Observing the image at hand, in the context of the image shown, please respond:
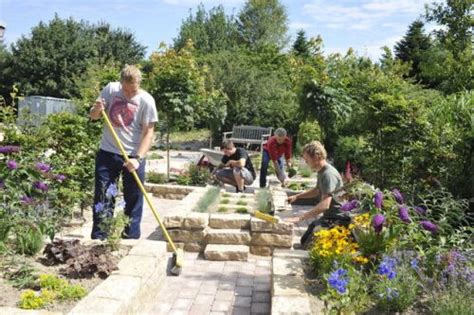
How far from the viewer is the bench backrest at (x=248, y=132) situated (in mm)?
17547

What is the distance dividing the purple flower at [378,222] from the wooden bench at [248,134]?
1363 centimetres

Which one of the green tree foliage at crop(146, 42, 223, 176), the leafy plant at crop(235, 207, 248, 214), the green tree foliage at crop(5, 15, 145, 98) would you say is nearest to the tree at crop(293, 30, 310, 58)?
the green tree foliage at crop(5, 15, 145, 98)

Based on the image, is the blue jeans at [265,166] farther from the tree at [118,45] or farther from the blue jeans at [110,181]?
the tree at [118,45]

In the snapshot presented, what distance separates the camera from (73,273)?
11.2 ft

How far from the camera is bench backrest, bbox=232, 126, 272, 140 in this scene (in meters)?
17.5

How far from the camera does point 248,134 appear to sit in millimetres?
17797

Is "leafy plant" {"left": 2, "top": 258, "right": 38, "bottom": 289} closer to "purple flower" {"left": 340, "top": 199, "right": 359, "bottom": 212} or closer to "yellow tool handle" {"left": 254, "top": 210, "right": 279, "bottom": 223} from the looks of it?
"purple flower" {"left": 340, "top": 199, "right": 359, "bottom": 212}

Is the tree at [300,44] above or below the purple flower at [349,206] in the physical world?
above

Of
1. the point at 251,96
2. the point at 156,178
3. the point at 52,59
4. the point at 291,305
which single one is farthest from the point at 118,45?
the point at 291,305

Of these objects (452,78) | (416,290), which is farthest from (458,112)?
(452,78)

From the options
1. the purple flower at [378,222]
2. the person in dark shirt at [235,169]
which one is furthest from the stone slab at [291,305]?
the person in dark shirt at [235,169]

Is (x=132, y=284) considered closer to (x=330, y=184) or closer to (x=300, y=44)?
(x=330, y=184)

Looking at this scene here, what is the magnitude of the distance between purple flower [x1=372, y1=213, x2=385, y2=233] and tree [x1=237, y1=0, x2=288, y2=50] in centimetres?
3917

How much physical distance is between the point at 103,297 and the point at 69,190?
9.72ft
